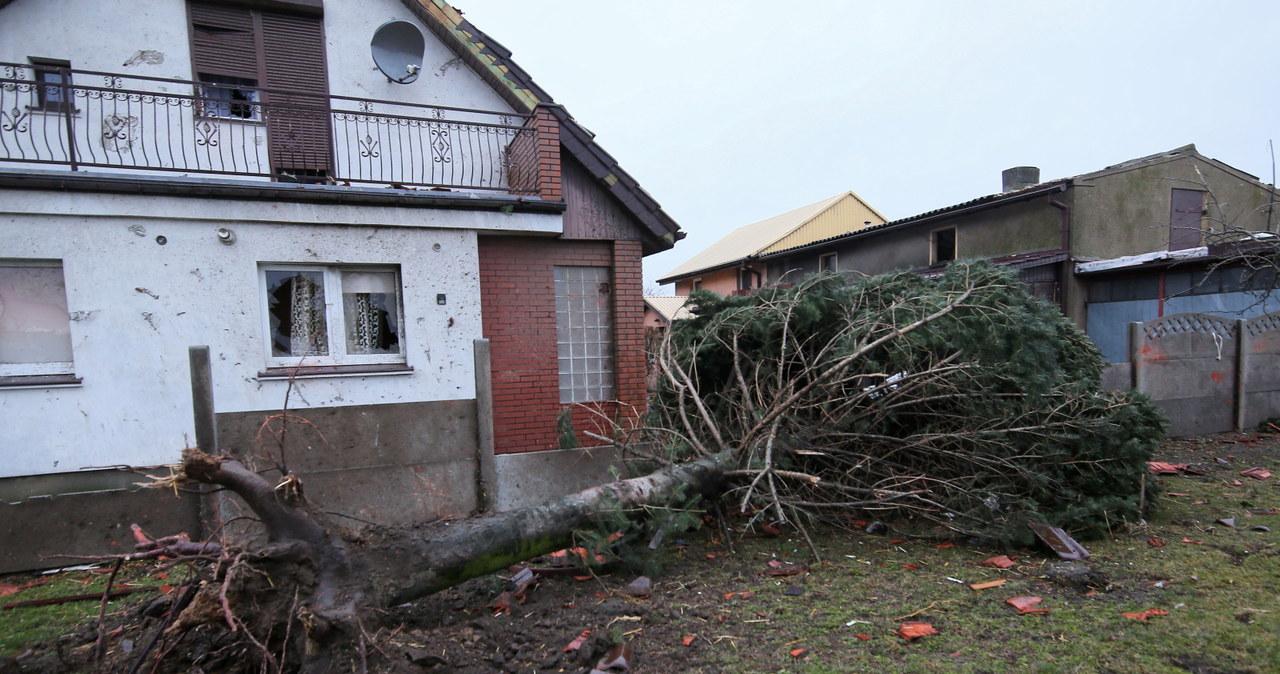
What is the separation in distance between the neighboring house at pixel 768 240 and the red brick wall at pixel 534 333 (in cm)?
1752

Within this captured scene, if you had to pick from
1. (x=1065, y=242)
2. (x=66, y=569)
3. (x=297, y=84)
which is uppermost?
(x=297, y=84)

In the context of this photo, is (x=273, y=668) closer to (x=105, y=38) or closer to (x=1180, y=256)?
(x=105, y=38)

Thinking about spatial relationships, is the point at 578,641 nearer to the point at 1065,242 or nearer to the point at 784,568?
the point at 784,568

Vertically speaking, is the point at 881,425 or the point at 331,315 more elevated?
the point at 331,315

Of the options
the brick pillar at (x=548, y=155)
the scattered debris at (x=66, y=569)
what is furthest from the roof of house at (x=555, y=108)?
the scattered debris at (x=66, y=569)

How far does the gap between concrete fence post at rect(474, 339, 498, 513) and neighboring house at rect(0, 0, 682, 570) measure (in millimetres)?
26

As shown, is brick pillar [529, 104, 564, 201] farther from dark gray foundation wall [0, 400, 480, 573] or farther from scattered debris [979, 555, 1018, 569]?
scattered debris [979, 555, 1018, 569]

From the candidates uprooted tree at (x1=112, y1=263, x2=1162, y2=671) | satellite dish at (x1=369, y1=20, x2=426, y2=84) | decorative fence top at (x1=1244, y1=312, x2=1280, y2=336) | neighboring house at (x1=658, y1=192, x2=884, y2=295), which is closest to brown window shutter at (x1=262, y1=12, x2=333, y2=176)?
satellite dish at (x1=369, y1=20, x2=426, y2=84)

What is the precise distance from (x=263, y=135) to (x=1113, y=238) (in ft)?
55.1

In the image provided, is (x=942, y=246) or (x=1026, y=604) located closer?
(x=1026, y=604)

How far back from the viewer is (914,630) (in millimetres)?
3391

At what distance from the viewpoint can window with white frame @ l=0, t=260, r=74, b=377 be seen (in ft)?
18.4

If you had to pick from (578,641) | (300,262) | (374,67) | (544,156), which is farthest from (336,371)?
(578,641)

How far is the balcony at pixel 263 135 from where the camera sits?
6.22m
